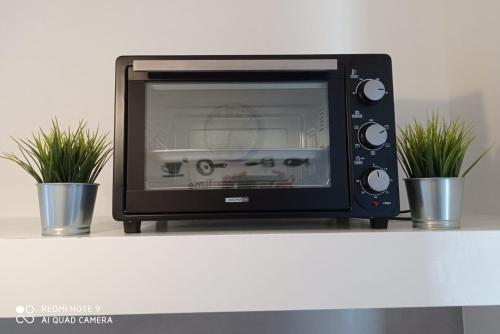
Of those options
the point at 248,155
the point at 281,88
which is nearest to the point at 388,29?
the point at 281,88

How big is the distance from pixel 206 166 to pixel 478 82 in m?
0.79

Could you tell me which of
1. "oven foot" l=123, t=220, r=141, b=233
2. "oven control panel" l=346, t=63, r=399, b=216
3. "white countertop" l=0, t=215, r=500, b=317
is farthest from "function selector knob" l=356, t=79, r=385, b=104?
"oven foot" l=123, t=220, r=141, b=233

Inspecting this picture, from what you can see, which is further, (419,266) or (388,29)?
(388,29)

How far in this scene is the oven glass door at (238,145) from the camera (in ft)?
2.13

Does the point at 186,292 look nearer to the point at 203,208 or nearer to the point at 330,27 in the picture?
the point at 203,208

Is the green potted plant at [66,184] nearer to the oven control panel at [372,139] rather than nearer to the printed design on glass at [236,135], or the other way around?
the printed design on glass at [236,135]

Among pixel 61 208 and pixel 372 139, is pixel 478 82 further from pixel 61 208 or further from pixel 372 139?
pixel 61 208

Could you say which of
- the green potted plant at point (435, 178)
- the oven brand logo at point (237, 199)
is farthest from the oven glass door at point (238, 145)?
the green potted plant at point (435, 178)

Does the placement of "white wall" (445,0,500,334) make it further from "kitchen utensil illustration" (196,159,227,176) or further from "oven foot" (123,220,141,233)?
"oven foot" (123,220,141,233)

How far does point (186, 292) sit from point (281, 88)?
42 cm

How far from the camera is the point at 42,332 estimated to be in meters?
0.94

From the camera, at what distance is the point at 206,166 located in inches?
27.0

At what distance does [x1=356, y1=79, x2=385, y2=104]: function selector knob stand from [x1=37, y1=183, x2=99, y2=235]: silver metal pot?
543 millimetres

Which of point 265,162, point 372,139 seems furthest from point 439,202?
point 265,162
